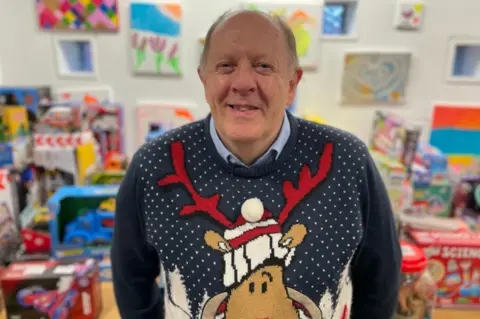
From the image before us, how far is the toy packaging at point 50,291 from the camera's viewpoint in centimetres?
105

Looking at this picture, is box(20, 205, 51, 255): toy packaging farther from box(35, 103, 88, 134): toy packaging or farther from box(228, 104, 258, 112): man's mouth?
box(228, 104, 258, 112): man's mouth

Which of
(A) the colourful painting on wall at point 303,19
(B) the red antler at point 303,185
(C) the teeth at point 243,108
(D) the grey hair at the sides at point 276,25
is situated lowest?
(B) the red antler at point 303,185

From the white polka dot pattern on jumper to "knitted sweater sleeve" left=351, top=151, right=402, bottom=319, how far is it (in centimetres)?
4

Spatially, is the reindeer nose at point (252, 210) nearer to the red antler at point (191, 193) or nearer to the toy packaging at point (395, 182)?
the red antler at point (191, 193)

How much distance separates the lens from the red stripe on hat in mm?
809

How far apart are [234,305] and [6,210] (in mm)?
914

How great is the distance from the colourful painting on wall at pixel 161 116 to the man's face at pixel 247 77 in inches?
39.5

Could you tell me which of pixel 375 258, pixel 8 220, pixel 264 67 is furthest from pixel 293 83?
pixel 8 220

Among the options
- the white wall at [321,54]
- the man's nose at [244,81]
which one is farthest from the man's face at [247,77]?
the white wall at [321,54]

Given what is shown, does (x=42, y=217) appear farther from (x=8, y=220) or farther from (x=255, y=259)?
(x=255, y=259)

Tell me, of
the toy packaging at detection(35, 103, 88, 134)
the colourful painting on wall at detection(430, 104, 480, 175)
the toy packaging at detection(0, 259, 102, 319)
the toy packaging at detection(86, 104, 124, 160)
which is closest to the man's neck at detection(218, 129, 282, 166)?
the toy packaging at detection(0, 259, 102, 319)

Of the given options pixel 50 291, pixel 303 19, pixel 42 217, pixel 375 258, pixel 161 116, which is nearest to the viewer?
pixel 375 258

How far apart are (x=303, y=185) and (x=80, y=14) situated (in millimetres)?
1341

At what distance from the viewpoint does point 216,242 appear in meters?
0.81
